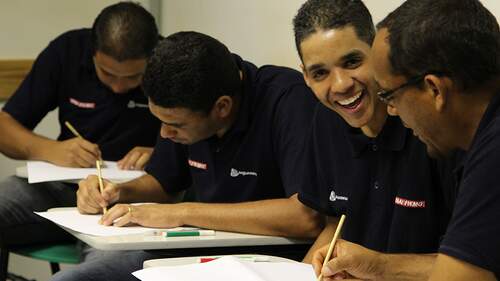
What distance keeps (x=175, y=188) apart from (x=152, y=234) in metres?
0.64

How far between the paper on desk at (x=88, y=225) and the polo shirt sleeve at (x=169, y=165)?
0.39m

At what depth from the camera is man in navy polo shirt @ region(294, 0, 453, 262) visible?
1.99 meters

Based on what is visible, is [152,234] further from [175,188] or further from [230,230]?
[175,188]

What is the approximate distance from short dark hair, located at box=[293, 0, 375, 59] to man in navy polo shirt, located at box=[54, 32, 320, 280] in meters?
0.39

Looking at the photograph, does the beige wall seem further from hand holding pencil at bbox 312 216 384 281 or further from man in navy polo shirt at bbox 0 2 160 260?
hand holding pencil at bbox 312 216 384 281

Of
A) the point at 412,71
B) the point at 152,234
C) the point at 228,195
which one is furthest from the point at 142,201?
the point at 412,71

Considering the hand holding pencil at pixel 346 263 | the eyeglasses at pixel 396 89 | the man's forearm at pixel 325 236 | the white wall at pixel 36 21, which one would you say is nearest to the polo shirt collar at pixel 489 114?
the eyeglasses at pixel 396 89

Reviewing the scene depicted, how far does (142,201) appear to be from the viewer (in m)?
2.83

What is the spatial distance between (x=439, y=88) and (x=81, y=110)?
2202mm

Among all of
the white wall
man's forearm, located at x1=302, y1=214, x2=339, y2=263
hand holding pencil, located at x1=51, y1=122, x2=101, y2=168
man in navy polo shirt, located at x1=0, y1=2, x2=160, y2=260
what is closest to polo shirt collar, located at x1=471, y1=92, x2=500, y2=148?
man's forearm, located at x1=302, y1=214, x2=339, y2=263

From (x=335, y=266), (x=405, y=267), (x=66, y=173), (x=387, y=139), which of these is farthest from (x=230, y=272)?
(x=66, y=173)

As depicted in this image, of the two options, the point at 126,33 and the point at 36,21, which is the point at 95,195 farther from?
the point at 36,21

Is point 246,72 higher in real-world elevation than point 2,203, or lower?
higher

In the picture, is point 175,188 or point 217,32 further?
point 217,32
